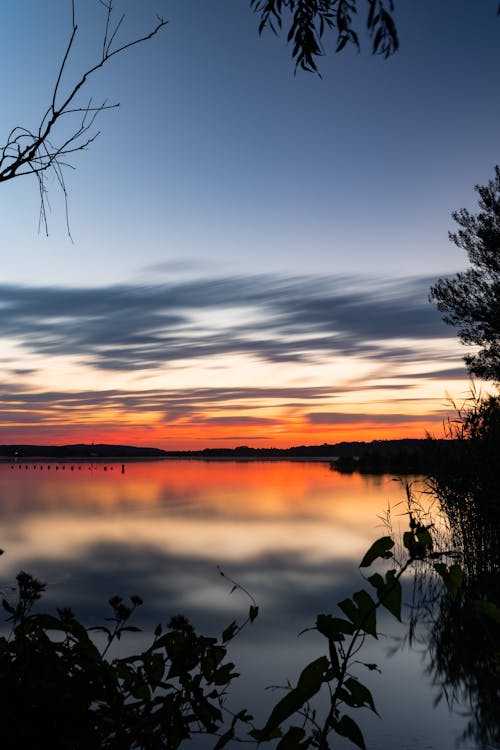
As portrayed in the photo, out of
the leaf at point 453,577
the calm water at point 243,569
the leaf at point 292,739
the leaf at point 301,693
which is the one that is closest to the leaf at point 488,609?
the leaf at point 453,577

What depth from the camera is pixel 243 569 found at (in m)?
18.8

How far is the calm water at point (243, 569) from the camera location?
8.28 m

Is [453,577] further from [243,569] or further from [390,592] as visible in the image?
[243,569]

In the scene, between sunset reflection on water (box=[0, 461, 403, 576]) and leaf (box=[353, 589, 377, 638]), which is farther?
sunset reflection on water (box=[0, 461, 403, 576])

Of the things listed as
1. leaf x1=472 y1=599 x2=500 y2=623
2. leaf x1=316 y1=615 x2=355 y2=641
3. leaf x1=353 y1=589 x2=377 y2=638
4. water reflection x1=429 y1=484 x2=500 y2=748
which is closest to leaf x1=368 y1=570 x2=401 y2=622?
leaf x1=353 y1=589 x2=377 y2=638

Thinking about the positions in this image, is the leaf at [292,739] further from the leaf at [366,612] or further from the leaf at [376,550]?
the leaf at [376,550]

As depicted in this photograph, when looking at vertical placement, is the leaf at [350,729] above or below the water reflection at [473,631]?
above

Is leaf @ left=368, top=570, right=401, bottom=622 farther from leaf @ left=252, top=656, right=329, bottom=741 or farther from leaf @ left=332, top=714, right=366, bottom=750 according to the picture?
leaf @ left=332, top=714, right=366, bottom=750

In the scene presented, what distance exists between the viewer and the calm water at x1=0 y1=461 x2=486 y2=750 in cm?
828

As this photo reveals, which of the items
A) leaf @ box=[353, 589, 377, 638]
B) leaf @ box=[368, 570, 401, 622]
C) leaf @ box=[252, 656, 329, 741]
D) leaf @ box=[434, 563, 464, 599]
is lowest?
leaf @ box=[252, 656, 329, 741]

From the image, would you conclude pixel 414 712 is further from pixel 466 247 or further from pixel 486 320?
pixel 466 247

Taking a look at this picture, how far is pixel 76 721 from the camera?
338cm

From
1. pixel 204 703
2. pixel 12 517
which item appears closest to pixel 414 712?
pixel 204 703

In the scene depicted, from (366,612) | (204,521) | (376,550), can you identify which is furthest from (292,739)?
(204,521)
